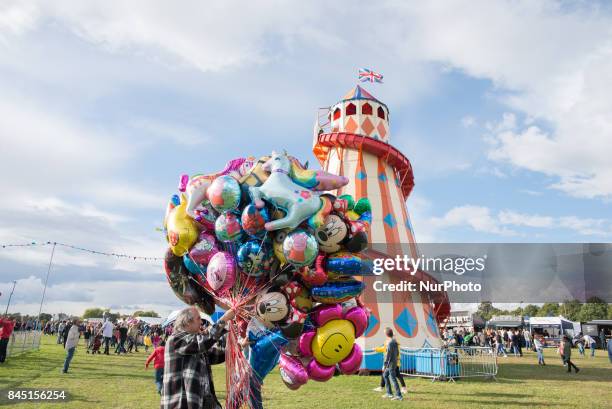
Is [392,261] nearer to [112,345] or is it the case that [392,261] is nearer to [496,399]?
[496,399]

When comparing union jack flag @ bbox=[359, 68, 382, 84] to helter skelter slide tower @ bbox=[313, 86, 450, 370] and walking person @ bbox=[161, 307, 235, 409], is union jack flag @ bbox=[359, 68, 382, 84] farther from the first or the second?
walking person @ bbox=[161, 307, 235, 409]

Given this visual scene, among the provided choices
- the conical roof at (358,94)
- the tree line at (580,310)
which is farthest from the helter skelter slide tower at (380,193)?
the tree line at (580,310)

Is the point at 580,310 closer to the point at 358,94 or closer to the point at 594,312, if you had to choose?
the point at 594,312

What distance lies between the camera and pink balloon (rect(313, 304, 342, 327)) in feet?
19.1

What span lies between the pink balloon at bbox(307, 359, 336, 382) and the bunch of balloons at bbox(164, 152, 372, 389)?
0.01 m

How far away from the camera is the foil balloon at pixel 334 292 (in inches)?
228

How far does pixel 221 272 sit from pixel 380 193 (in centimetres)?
1299

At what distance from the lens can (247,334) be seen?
548cm

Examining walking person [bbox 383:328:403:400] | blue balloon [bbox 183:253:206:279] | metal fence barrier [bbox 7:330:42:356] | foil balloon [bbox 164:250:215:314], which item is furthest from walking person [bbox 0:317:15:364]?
walking person [bbox 383:328:403:400]

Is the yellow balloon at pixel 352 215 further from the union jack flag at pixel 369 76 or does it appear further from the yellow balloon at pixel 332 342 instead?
the union jack flag at pixel 369 76

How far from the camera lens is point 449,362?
14.0m

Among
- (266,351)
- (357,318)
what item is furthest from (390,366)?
(266,351)

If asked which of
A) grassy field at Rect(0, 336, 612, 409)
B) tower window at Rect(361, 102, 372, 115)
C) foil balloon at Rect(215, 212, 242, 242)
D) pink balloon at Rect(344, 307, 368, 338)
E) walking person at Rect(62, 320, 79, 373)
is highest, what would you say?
tower window at Rect(361, 102, 372, 115)

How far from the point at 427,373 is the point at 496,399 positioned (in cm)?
389
